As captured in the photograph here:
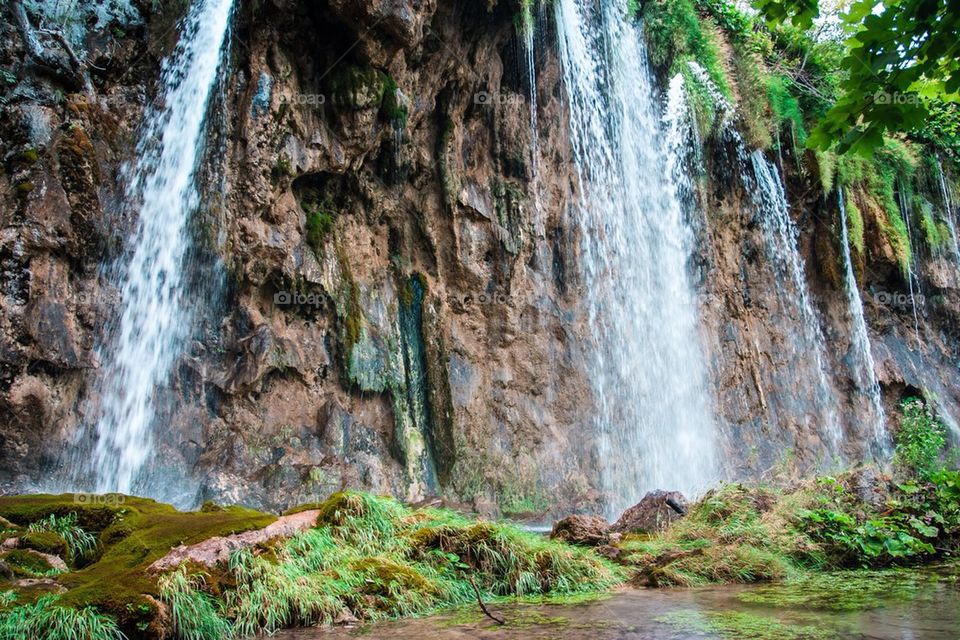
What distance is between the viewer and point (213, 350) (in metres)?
11.0

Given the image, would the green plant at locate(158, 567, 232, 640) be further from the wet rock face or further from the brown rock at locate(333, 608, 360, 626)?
the wet rock face

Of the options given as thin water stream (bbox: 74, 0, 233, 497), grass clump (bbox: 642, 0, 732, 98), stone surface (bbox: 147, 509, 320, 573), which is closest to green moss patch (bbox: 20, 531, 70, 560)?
stone surface (bbox: 147, 509, 320, 573)

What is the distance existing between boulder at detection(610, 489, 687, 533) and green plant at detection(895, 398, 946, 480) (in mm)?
5613

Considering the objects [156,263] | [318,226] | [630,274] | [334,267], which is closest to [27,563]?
[156,263]

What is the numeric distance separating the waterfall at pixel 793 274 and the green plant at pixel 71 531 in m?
17.6

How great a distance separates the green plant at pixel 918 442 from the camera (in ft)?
42.7

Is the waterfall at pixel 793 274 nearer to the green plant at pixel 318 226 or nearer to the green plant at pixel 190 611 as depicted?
the green plant at pixel 318 226

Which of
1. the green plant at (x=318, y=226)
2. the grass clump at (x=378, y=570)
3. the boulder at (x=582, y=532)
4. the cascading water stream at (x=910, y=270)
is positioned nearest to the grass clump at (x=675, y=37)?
the cascading water stream at (x=910, y=270)

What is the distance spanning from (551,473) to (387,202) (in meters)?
6.39

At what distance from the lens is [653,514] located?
7.96 metres

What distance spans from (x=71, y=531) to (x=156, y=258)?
614cm

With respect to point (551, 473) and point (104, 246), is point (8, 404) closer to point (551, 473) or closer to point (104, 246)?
point (104, 246)

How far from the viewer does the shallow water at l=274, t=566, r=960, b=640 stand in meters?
2.99

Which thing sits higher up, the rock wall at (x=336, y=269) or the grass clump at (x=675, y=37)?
the grass clump at (x=675, y=37)
